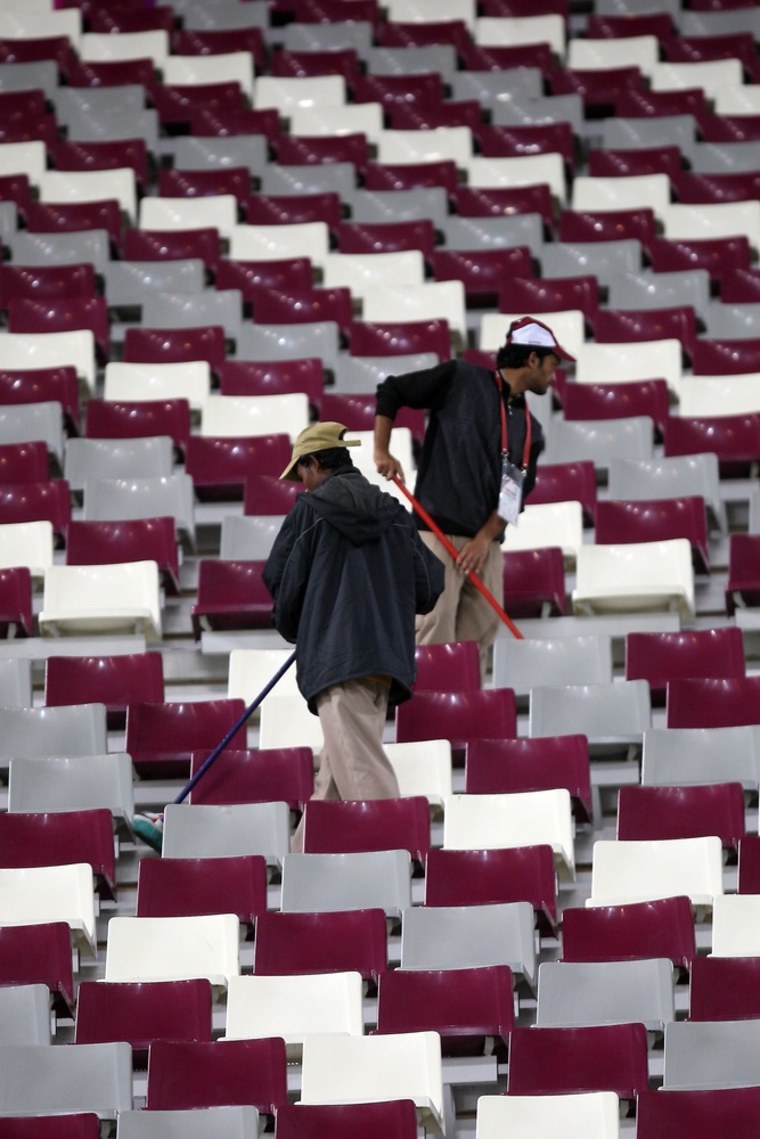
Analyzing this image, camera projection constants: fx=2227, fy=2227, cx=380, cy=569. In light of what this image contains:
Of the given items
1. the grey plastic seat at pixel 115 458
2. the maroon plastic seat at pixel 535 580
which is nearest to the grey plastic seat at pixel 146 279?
the grey plastic seat at pixel 115 458

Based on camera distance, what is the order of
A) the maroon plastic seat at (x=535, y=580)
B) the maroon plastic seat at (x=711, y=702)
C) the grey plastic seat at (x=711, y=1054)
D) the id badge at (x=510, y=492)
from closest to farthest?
the grey plastic seat at (x=711, y=1054)
the maroon plastic seat at (x=711, y=702)
the id badge at (x=510, y=492)
the maroon plastic seat at (x=535, y=580)

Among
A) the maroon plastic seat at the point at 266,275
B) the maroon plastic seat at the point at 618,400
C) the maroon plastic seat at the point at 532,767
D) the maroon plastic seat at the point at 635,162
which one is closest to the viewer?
the maroon plastic seat at the point at 532,767

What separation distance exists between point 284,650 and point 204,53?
5.57 meters

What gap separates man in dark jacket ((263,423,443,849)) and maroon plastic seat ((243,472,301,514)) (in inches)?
67.7

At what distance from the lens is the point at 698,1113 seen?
407 cm

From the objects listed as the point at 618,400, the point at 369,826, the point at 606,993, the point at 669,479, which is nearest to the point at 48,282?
the point at 618,400

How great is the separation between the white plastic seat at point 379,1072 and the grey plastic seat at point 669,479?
3109 millimetres

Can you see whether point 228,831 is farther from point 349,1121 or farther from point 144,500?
point 144,500

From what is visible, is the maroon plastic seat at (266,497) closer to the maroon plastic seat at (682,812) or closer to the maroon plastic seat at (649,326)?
the maroon plastic seat at (649,326)

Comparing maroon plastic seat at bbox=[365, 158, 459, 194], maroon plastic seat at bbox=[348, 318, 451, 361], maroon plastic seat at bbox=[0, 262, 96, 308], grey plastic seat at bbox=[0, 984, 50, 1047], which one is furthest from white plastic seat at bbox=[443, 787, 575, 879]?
maroon plastic seat at bbox=[365, 158, 459, 194]

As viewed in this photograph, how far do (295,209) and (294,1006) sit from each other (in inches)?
214

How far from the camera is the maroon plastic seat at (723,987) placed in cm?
454

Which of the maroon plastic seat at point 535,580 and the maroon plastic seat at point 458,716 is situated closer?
the maroon plastic seat at point 458,716

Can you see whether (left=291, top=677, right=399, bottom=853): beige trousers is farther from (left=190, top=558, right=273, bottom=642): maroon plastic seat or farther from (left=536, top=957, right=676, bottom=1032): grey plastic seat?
Result: (left=190, top=558, right=273, bottom=642): maroon plastic seat
